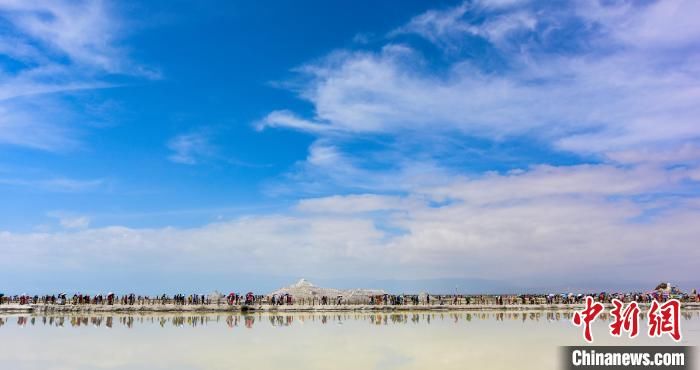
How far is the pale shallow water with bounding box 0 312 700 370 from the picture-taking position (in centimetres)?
1831

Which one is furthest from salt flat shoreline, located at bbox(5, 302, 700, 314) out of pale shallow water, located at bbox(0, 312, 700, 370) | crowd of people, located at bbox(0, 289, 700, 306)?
pale shallow water, located at bbox(0, 312, 700, 370)

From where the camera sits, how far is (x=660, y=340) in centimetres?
2444

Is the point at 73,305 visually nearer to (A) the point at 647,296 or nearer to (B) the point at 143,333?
(B) the point at 143,333

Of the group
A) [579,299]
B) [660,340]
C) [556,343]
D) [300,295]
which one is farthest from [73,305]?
[579,299]

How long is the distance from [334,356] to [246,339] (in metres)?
7.11

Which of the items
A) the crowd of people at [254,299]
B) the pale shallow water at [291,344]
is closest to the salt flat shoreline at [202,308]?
the crowd of people at [254,299]

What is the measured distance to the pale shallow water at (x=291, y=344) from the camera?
60.1ft

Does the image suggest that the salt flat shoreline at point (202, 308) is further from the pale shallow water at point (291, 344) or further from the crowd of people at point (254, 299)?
the pale shallow water at point (291, 344)

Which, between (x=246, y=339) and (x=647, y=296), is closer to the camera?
(x=246, y=339)

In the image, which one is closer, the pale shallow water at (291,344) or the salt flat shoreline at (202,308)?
the pale shallow water at (291,344)

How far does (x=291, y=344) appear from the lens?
23.3m

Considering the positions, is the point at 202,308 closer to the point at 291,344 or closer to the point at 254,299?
the point at 254,299

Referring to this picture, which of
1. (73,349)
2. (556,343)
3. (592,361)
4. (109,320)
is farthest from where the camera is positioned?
(109,320)

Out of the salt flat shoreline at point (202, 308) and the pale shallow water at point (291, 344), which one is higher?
the pale shallow water at point (291, 344)
